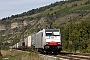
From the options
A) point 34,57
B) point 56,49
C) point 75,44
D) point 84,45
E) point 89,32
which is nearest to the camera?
point 34,57

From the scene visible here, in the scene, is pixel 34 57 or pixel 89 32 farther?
pixel 89 32

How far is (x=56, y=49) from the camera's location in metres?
37.7

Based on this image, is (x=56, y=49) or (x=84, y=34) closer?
(x=56, y=49)

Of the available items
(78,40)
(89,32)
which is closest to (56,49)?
(78,40)

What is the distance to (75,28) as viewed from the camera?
3976 inches

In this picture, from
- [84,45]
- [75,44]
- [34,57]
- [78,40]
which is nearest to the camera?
[34,57]

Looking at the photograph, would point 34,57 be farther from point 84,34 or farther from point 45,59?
point 84,34

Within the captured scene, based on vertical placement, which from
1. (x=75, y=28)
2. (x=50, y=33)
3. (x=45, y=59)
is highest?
(x=75, y=28)

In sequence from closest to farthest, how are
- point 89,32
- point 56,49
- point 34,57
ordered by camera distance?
point 34,57 → point 56,49 → point 89,32

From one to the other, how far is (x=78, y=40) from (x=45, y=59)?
219 ft

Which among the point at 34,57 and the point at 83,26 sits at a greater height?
the point at 83,26

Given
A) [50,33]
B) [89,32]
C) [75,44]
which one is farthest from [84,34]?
[50,33]

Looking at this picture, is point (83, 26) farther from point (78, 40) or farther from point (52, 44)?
point (52, 44)

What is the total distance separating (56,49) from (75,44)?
154 feet
